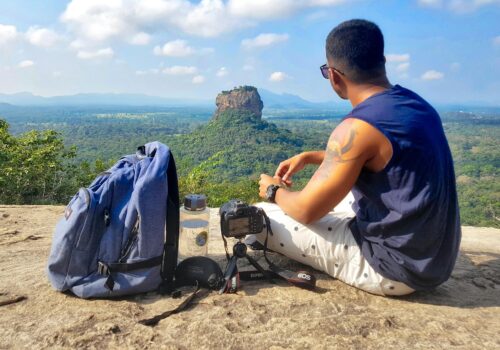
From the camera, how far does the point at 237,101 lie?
7825cm

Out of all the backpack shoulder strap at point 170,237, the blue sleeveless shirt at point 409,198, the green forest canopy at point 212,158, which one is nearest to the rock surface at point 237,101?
the green forest canopy at point 212,158

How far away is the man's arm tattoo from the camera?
2076mm

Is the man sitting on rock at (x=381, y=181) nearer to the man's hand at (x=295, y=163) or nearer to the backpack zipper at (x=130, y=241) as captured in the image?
the man's hand at (x=295, y=163)

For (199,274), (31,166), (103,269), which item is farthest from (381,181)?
(31,166)

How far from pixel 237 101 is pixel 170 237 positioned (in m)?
77.2

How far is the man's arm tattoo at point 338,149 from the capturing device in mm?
2076

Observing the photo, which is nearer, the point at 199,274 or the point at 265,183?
the point at 199,274

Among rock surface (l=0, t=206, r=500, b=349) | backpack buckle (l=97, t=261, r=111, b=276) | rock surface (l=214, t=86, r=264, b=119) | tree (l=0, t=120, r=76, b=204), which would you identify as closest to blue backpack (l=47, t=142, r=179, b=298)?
backpack buckle (l=97, t=261, r=111, b=276)

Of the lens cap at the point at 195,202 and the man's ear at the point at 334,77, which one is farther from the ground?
the man's ear at the point at 334,77

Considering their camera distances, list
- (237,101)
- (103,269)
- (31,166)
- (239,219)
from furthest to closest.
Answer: (237,101) → (31,166) → (239,219) → (103,269)

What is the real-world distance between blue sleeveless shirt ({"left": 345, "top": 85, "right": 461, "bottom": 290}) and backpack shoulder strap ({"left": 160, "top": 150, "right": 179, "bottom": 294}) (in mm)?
1124

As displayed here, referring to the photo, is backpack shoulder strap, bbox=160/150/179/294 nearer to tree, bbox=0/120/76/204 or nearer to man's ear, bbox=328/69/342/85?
man's ear, bbox=328/69/342/85

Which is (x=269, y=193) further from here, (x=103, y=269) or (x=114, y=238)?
(x=103, y=269)

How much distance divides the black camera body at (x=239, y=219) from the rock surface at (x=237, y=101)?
7535 cm
